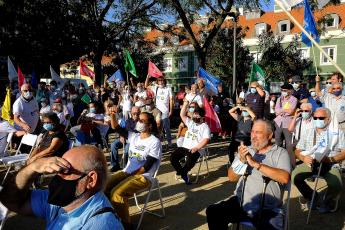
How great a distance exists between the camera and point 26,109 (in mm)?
8102

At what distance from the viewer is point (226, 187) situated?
684cm

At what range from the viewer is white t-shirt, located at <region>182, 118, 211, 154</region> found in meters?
7.28

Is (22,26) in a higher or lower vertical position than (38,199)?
higher

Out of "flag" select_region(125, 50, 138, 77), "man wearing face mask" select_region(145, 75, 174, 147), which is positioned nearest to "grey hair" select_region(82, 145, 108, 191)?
"man wearing face mask" select_region(145, 75, 174, 147)

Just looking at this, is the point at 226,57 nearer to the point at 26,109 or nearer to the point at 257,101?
the point at 257,101

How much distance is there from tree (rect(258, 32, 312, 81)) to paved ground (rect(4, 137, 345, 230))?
27121 mm

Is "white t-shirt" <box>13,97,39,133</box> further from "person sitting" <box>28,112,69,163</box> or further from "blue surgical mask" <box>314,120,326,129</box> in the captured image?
"blue surgical mask" <box>314,120,326,129</box>

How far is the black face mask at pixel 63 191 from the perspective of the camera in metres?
2.21

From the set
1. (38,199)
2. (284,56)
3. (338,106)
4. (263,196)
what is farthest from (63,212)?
(284,56)

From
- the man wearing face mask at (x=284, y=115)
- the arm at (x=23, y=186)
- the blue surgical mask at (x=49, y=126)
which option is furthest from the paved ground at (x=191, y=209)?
the arm at (x=23, y=186)

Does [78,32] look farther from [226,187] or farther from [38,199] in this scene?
[38,199]

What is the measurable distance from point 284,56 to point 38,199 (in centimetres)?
3375

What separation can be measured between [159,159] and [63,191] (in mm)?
3493

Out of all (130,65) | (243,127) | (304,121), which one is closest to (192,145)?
(243,127)
